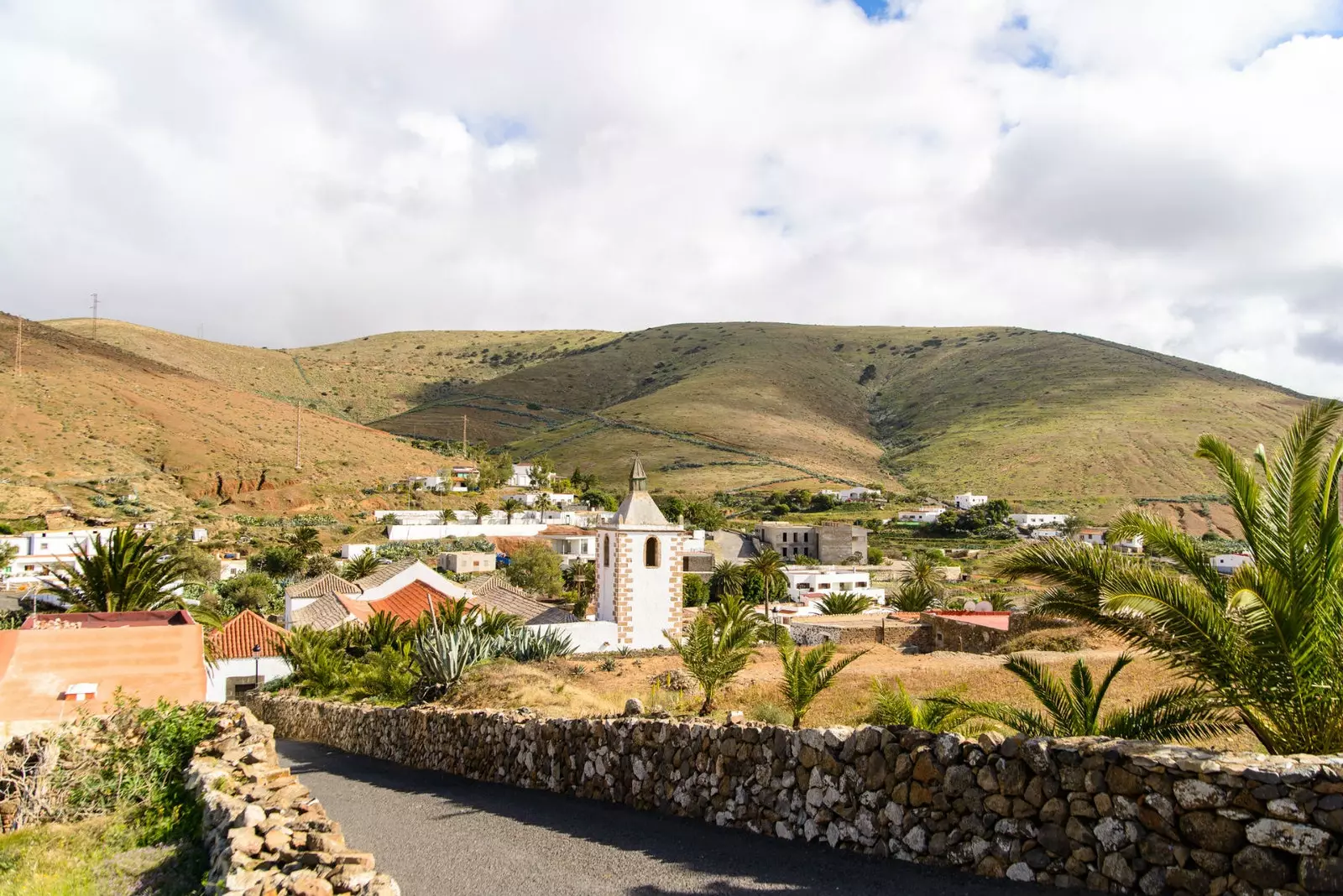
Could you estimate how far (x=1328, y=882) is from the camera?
4629 millimetres

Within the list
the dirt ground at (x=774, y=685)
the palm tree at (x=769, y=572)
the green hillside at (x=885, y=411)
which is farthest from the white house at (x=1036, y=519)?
the dirt ground at (x=774, y=685)

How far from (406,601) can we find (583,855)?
27035 mm

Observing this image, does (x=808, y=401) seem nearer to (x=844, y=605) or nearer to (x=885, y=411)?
(x=885, y=411)

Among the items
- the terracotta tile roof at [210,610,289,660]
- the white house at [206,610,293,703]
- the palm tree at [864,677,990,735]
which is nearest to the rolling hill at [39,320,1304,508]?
the terracotta tile roof at [210,610,289,660]

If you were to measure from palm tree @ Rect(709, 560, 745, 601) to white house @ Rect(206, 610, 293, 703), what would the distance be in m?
29.9

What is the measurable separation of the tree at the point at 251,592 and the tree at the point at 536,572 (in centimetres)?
1227

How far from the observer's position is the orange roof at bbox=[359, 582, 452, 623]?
31906 mm

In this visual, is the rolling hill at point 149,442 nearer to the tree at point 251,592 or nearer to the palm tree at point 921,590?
the tree at point 251,592

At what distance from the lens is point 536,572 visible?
174 ft

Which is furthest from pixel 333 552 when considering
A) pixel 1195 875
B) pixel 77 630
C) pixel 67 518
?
pixel 1195 875

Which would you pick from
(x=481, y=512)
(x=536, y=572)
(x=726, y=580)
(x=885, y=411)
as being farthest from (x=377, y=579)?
(x=885, y=411)

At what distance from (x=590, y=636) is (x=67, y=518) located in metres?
40.0

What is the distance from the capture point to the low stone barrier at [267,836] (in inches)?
207

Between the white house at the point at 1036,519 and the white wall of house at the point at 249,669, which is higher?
the white house at the point at 1036,519
